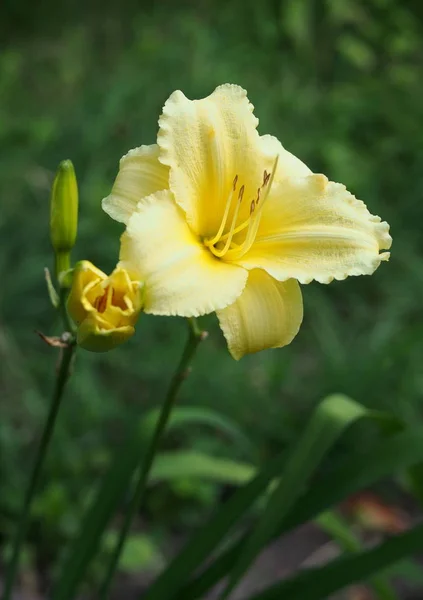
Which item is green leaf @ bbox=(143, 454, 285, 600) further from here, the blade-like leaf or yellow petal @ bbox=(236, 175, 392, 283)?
yellow petal @ bbox=(236, 175, 392, 283)

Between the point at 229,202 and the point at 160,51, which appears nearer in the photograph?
the point at 229,202

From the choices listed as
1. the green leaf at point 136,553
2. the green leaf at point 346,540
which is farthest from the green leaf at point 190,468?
the green leaf at point 136,553

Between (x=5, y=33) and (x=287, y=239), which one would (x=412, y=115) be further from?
(x=287, y=239)

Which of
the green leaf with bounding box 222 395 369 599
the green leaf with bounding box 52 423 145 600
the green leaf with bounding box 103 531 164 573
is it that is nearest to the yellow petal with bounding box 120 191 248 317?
the green leaf with bounding box 222 395 369 599

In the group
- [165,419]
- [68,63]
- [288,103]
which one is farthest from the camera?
[68,63]

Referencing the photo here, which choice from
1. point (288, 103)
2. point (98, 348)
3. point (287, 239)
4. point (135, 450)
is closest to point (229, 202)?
point (287, 239)

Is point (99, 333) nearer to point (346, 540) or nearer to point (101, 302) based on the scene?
point (101, 302)

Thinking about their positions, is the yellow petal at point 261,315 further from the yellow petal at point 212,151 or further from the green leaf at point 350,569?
the green leaf at point 350,569
